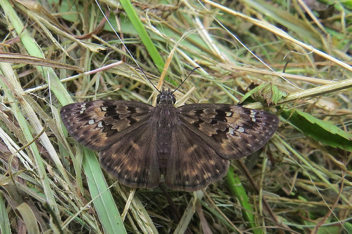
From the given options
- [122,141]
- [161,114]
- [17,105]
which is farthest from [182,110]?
[17,105]

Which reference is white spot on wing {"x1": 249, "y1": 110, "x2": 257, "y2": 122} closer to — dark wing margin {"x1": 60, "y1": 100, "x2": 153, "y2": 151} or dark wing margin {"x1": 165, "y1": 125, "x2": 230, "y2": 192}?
dark wing margin {"x1": 165, "y1": 125, "x2": 230, "y2": 192}

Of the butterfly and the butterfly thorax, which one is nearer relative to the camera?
the butterfly

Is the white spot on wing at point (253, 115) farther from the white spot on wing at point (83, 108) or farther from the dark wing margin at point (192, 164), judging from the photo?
the white spot on wing at point (83, 108)

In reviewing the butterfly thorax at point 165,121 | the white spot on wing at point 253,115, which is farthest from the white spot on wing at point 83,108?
the white spot on wing at point 253,115

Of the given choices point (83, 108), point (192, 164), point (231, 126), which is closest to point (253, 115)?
point (231, 126)

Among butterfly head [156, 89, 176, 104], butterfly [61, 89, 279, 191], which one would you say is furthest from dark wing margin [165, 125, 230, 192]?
butterfly head [156, 89, 176, 104]

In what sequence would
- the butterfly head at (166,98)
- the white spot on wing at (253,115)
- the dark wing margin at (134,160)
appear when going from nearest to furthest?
the dark wing margin at (134,160), the white spot on wing at (253,115), the butterfly head at (166,98)

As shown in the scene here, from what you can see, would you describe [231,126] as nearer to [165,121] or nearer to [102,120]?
[165,121]
